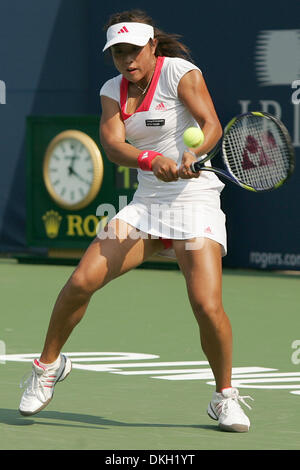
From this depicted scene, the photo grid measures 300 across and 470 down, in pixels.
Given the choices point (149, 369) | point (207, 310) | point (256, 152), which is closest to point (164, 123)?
point (256, 152)

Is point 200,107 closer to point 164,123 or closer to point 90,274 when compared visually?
point 164,123

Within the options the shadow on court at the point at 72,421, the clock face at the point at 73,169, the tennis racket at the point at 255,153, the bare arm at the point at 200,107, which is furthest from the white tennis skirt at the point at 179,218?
the clock face at the point at 73,169

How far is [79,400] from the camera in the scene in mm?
6004

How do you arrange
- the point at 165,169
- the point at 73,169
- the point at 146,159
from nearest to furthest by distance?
the point at 165,169 < the point at 146,159 < the point at 73,169

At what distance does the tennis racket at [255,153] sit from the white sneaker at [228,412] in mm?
839

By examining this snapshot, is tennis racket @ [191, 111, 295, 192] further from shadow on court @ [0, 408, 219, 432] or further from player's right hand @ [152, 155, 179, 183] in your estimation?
shadow on court @ [0, 408, 219, 432]

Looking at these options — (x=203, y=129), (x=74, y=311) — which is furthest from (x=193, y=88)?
(x=74, y=311)

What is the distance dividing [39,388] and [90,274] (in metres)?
0.54

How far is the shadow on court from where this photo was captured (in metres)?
5.39

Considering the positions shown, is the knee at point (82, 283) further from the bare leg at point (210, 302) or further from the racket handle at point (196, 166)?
the racket handle at point (196, 166)

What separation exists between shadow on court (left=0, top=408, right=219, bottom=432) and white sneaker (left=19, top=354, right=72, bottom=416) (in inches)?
2.3

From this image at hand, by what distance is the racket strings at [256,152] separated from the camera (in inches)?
215

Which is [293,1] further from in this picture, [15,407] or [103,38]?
[15,407]

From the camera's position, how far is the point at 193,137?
17.3 feet
